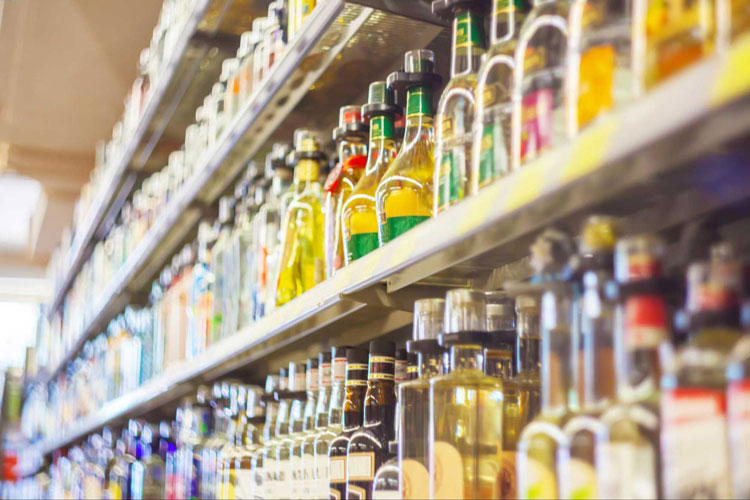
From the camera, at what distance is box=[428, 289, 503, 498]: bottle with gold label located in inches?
36.9

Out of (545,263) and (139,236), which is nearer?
(545,263)

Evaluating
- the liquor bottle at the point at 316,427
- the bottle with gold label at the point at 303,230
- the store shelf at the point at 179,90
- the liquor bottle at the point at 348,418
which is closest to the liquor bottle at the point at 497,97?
the liquor bottle at the point at 348,418

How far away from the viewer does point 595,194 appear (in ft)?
2.59

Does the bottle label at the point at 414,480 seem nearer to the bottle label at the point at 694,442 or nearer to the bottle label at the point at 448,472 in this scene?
the bottle label at the point at 448,472

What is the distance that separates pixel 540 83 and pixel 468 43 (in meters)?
0.26

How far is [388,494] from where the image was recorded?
1085 millimetres

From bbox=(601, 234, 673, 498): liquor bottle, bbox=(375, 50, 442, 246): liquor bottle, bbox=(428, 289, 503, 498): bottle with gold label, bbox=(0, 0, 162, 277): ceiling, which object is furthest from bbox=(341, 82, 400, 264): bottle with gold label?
bbox=(0, 0, 162, 277): ceiling

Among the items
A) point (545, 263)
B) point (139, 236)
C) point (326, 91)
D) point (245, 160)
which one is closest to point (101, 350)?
point (139, 236)

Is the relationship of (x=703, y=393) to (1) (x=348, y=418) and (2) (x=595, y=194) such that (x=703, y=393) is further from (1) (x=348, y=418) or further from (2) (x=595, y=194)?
(1) (x=348, y=418)

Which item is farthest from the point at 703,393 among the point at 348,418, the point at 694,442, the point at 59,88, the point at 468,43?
the point at 59,88

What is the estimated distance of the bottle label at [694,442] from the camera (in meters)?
0.65

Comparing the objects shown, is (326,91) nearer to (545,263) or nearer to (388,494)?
(388,494)

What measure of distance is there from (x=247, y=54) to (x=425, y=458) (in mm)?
1512

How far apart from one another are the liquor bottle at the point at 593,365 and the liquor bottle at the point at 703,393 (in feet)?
0.22
